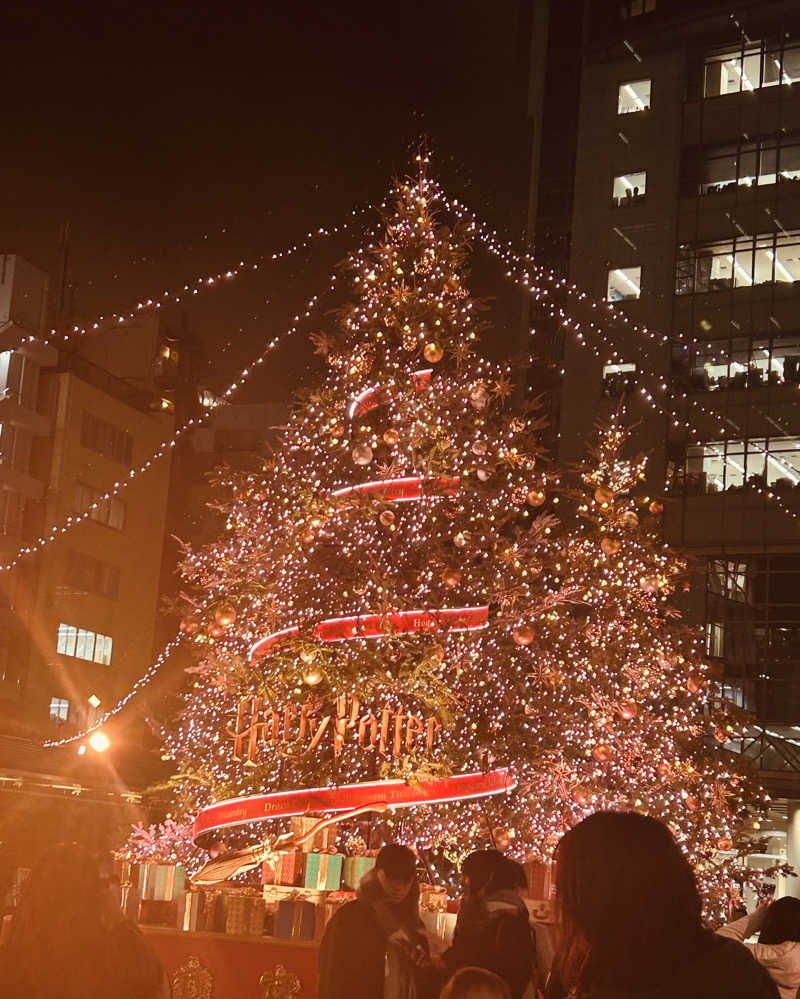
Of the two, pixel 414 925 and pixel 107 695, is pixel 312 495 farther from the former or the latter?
pixel 107 695

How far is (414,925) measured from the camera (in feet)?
19.0

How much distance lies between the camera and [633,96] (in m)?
40.5

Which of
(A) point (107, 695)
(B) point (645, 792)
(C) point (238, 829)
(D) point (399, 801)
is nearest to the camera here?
(D) point (399, 801)

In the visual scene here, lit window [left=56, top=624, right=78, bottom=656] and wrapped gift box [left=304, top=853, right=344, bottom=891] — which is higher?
lit window [left=56, top=624, right=78, bottom=656]

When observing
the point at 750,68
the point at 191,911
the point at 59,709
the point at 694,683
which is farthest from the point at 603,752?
the point at 750,68

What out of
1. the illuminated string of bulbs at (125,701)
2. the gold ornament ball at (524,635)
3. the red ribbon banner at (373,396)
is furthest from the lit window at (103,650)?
the gold ornament ball at (524,635)

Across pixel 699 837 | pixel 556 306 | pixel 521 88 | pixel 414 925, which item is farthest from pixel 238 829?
pixel 521 88

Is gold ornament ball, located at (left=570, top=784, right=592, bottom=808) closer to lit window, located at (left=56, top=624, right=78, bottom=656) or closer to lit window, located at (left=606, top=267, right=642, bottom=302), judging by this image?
lit window, located at (left=56, top=624, right=78, bottom=656)

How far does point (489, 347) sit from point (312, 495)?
23101 millimetres

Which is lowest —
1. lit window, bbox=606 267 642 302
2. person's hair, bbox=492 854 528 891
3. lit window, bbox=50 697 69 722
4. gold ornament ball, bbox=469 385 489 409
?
person's hair, bbox=492 854 528 891

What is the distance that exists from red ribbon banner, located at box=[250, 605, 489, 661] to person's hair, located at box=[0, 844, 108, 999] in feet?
29.7

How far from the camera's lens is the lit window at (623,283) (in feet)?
127

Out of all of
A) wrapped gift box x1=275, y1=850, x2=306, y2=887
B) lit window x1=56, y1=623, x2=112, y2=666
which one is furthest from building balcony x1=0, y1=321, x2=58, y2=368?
wrapped gift box x1=275, y1=850, x2=306, y2=887

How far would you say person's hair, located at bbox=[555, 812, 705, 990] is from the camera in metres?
2.45
